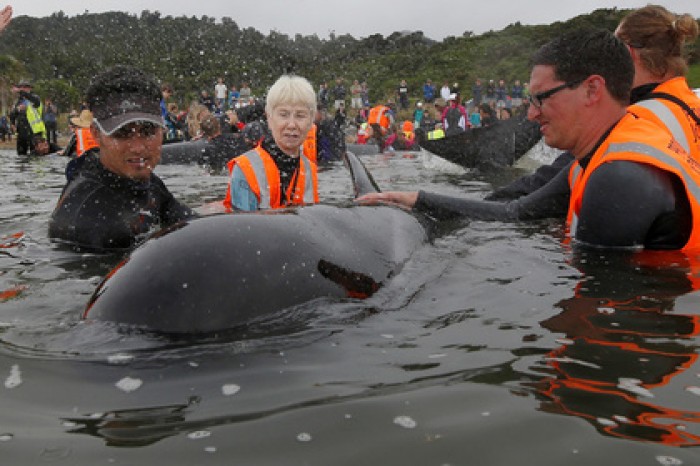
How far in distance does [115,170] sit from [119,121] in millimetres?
396

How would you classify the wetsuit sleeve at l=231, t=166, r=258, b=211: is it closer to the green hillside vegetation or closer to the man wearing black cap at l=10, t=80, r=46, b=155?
the man wearing black cap at l=10, t=80, r=46, b=155

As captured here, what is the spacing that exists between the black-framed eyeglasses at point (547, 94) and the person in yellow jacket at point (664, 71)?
44 cm

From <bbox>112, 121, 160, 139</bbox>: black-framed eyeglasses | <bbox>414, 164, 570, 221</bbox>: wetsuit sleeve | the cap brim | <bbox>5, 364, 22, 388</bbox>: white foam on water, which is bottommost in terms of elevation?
<bbox>5, 364, 22, 388</bbox>: white foam on water

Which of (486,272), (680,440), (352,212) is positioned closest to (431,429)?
(680,440)

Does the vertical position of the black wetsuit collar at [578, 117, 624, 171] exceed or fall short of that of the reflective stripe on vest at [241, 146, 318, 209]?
it exceeds it

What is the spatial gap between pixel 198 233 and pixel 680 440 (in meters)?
1.88

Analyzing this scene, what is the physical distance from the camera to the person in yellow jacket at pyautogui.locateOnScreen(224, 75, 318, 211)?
17.4ft

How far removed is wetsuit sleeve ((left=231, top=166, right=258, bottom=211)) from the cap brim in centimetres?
103

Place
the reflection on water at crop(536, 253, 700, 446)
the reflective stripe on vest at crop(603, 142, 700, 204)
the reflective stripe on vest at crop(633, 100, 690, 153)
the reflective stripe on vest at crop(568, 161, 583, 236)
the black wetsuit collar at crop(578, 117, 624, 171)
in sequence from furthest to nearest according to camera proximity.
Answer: the reflective stripe on vest at crop(568, 161, 583, 236), the black wetsuit collar at crop(578, 117, 624, 171), the reflective stripe on vest at crop(633, 100, 690, 153), the reflective stripe on vest at crop(603, 142, 700, 204), the reflection on water at crop(536, 253, 700, 446)

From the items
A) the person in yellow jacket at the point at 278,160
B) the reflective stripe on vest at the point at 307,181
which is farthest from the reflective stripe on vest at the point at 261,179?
the reflective stripe on vest at the point at 307,181

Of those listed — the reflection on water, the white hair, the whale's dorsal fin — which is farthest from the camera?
the whale's dorsal fin

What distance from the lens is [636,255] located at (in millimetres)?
4203

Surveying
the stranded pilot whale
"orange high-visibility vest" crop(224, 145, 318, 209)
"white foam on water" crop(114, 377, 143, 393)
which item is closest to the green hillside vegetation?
"orange high-visibility vest" crop(224, 145, 318, 209)

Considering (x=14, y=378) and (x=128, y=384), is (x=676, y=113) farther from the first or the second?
(x=14, y=378)
